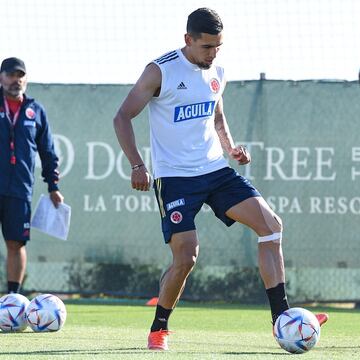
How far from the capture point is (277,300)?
8328 millimetres

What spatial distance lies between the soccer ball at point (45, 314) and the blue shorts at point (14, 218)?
202cm

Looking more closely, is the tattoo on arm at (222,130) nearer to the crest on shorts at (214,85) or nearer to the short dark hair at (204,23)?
the crest on shorts at (214,85)

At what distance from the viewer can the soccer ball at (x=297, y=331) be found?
7.88m

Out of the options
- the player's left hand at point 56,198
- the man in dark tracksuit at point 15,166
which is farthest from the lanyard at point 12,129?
the player's left hand at point 56,198

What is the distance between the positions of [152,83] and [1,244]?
7114 mm

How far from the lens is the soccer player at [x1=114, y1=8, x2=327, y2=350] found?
27.4 feet

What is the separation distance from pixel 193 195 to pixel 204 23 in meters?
1.16

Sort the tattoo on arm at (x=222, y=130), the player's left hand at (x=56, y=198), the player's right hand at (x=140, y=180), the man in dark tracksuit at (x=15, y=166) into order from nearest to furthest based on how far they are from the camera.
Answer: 1. the player's right hand at (x=140, y=180)
2. the tattoo on arm at (x=222, y=130)
3. the man in dark tracksuit at (x=15, y=166)
4. the player's left hand at (x=56, y=198)

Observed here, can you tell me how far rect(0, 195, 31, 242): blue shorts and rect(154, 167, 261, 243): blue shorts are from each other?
123 inches

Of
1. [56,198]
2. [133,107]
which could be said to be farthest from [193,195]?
[56,198]

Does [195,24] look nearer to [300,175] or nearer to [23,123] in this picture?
[23,123]

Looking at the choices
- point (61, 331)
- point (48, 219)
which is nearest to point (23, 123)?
point (48, 219)

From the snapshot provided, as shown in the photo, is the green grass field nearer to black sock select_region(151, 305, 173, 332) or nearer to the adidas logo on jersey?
black sock select_region(151, 305, 173, 332)

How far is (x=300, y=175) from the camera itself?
14641 mm
